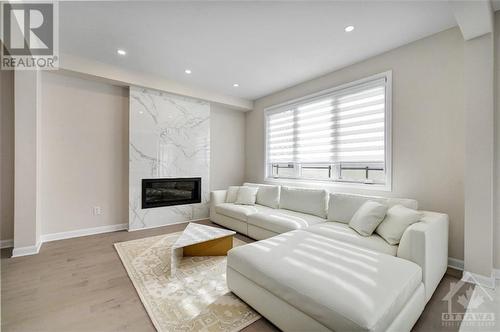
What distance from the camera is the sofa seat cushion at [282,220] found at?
113 inches

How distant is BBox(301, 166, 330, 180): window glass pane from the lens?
12.4 ft

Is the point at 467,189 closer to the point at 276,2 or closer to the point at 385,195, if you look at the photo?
the point at 385,195

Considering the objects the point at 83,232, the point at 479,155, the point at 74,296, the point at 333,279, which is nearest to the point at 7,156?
the point at 83,232

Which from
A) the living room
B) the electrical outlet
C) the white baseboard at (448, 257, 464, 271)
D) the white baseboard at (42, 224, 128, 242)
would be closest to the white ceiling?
the living room

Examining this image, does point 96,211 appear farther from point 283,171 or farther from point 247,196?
point 283,171

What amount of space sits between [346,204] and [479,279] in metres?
1.41

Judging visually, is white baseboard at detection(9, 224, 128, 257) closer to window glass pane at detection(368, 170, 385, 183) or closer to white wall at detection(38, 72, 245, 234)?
white wall at detection(38, 72, 245, 234)

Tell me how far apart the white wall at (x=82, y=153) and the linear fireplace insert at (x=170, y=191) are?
0.38 m

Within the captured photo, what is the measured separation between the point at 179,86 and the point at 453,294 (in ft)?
16.1

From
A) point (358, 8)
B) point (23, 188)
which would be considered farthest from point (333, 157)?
point (23, 188)

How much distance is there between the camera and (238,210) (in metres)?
3.67

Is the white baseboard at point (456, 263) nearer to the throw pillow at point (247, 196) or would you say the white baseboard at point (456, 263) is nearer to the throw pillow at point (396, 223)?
the throw pillow at point (396, 223)

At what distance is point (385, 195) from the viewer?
2.97 m

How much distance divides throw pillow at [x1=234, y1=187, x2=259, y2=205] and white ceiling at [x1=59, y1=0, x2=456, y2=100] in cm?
227
